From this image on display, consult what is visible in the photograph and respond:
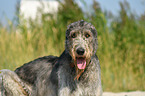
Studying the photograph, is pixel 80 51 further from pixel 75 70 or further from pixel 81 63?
pixel 75 70

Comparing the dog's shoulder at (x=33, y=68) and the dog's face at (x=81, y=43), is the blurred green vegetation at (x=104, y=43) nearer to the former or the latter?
the dog's shoulder at (x=33, y=68)

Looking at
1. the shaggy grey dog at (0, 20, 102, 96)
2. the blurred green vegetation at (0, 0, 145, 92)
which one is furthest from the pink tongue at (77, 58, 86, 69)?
the blurred green vegetation at (0, 0, 145, 92)

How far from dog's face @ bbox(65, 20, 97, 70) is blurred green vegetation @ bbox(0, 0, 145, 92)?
5.60 m

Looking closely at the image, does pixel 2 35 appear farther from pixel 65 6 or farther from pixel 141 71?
pixel 141 71

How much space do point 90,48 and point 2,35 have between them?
848cm

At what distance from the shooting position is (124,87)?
441 inches

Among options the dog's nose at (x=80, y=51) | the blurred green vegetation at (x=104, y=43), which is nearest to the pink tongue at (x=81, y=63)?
the dog's nose at (x=80, y=51)

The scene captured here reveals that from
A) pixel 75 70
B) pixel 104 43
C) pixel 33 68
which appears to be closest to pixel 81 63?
pixel 75 70

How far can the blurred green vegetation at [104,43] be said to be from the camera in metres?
11.2

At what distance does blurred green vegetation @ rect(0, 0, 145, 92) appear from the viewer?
11195 mm

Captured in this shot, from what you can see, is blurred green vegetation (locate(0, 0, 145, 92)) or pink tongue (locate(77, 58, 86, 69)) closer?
A: pink tongue (locate(77, 58, 86, 69))

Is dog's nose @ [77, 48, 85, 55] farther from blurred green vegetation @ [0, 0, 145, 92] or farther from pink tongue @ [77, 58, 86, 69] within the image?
blurred green vegetation @ [0, 0, 145, 92]

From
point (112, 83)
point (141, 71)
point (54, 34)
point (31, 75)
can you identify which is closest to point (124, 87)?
point (112, 83)

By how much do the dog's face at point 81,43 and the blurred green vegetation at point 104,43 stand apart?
5601mm
